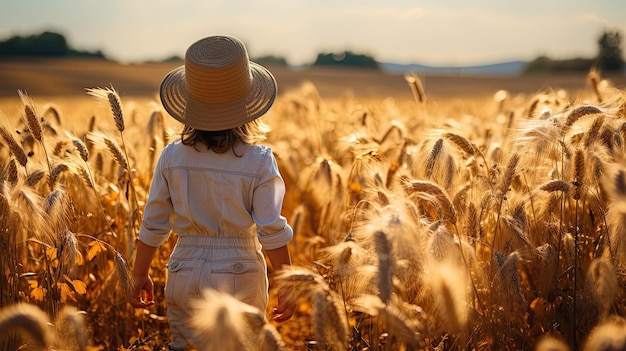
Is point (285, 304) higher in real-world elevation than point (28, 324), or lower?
lower

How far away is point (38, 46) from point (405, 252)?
51.4 m

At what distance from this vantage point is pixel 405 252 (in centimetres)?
164

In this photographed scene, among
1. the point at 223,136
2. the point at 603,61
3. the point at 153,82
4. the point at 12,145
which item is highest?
the point at 223,136

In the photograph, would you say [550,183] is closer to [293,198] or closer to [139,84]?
[293,198]

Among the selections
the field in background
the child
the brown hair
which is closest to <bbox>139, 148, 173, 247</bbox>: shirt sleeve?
the child

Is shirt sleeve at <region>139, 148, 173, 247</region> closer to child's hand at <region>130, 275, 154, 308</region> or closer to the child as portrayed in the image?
the child

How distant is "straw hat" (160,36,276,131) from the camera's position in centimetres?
212

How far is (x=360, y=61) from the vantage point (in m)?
60.3

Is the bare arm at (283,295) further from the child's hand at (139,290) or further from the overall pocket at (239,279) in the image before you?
the child's hand at (139,290)

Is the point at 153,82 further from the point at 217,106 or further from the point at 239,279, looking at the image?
the point at 239,279

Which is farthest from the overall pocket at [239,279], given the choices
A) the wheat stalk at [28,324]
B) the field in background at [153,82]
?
the field in background at [153,82]

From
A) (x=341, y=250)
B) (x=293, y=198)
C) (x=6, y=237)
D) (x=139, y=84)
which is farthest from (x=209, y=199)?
(x=139, y=84)

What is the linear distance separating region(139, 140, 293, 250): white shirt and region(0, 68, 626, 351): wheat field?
24cm

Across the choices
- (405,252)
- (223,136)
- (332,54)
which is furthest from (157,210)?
(332,54)
